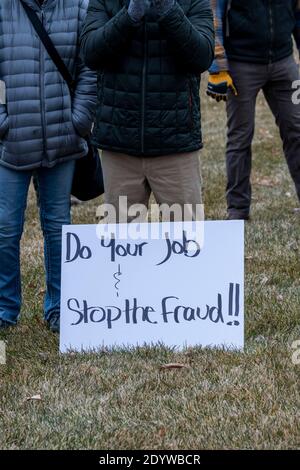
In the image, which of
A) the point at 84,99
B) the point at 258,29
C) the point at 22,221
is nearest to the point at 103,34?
the point at 84,99

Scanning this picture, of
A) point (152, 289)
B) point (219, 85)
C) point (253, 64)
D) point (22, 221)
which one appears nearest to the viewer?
point (152, 289)

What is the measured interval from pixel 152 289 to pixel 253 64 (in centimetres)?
266

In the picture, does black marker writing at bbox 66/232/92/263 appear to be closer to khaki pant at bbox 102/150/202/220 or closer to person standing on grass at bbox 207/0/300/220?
khaki pant at bbox 102/150/202/220

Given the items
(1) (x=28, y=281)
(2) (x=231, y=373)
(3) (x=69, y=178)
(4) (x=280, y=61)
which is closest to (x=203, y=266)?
(2) (x=231, y=373)

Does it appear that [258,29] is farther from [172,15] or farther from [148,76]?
[172,15]

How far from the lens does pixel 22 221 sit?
4879 millimetres

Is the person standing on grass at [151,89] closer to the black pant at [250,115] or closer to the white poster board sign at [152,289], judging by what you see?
the white poster board sign at [152,289]

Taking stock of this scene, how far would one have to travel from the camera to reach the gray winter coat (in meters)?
4.53

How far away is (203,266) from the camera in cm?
448

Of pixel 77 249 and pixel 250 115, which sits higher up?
pixel 77 249

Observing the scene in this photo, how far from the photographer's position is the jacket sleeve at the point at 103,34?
4203mm

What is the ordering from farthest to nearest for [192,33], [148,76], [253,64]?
[253,64] → [148,76] → [192,33]

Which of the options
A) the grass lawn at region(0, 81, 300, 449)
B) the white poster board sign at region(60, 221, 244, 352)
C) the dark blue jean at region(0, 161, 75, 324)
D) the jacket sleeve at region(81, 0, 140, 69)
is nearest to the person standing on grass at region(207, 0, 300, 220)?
the grass lawn at region(0, 81, 300, 449)

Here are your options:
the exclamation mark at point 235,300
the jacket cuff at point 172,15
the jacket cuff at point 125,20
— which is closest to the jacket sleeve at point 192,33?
the jacket cuff at point 172,15
